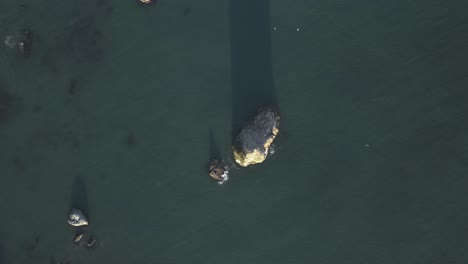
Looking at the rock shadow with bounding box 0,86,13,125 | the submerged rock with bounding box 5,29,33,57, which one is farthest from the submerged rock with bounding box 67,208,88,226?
the submerged rock with bounding box 5,29,33,57

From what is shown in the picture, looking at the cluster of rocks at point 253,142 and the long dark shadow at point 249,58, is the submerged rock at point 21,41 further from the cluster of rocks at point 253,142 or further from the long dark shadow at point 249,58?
the cluster of rocks at point 253,142

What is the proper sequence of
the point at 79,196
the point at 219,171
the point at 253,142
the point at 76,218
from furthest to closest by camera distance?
the point at 79,196
the point at 76,218
the point at 219,171
the point at 253,142

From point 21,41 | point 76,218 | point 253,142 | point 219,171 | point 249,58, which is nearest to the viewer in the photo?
point 253,142

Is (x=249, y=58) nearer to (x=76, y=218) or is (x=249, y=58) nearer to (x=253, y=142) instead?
(x=253, y=142)

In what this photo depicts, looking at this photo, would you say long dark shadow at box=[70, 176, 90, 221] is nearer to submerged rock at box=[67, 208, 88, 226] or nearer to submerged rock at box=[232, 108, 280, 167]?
submerged rock at box=[67, 208, 88, 226]

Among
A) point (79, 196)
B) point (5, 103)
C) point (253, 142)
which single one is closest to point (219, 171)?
point (253, 142)

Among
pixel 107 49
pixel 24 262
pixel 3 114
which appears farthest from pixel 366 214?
pixel 3 114
